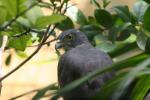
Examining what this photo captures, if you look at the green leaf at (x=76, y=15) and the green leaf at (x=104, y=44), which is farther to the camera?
the green leaf at (x=76, y=15)

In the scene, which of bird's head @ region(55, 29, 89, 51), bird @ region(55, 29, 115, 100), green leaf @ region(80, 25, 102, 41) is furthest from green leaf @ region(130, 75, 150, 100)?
bird's head @ region(55, 29, 89, 51)

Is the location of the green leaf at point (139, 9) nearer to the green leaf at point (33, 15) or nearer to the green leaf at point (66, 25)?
the green leaf at point (66, 25)

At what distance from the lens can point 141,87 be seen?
52cm

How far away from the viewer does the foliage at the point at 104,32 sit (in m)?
0.34

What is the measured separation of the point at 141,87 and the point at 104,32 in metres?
0.34

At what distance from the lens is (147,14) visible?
1.81ft

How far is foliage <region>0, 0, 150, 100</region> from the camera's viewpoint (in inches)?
13.3

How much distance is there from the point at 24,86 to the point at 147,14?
4.54 feet

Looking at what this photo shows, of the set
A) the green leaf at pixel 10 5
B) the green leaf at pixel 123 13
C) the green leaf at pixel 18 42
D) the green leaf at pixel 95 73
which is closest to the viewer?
the green leaf at pixel 95 73

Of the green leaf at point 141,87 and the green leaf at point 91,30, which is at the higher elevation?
the green leaf at point 91,30

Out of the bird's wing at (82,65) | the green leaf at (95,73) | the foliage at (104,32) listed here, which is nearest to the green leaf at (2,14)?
the foliage at (104,32)

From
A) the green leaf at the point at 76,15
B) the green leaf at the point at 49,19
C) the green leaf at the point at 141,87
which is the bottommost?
the green leaf at the point at 141,87

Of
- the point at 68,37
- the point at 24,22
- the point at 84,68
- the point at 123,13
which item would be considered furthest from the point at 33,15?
the point at 68,37

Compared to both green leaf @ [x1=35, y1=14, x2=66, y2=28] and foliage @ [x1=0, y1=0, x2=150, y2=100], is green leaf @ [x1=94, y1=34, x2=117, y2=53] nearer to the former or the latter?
foliage @ [x1=0, y1=0, x2=150, y2=100]
